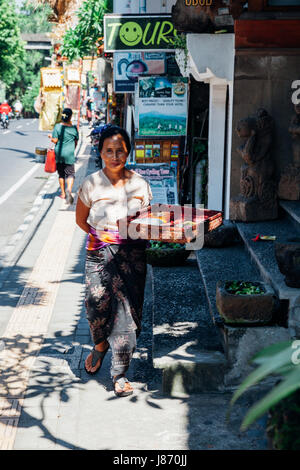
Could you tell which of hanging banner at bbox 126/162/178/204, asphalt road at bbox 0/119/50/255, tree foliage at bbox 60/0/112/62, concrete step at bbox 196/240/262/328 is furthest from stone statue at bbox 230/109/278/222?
tree foliage at bbox 60/0/112/62

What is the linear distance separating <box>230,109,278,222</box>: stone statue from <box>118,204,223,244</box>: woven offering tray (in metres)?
1.78

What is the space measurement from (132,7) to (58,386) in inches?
506

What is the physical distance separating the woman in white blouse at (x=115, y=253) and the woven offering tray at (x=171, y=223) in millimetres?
110

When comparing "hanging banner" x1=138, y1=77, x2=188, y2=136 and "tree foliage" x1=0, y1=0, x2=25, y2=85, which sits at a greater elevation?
"tree foliage" x1=0, y1=0, x2=25, y2=85

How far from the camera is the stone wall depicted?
7.09m

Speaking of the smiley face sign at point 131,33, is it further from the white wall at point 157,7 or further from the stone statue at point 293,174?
the white wall at point 157,7

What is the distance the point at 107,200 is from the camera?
17.1 ft

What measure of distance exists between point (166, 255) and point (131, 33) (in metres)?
4.03

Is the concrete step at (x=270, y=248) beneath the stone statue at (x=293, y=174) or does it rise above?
beneath

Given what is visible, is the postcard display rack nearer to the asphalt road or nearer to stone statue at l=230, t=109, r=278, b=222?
the asphalt road

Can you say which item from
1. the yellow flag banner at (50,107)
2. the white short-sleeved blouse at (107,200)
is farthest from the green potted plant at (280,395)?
the yellow flag banner at (50,107)

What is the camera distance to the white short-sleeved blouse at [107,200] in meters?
5.17

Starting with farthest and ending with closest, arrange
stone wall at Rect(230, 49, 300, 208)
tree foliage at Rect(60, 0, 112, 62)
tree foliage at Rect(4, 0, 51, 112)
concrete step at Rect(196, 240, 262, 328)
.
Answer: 1. tree foliage at Rect(4, 0, 51, 112)
2. tree foliage at Rect(60, 0, 112, 62)
3. stone wall at Rect(230, 49, 300, 208)
4. concrete step at Rect(196, 240, 262, 328)

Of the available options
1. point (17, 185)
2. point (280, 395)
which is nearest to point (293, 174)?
point (280, 395)
